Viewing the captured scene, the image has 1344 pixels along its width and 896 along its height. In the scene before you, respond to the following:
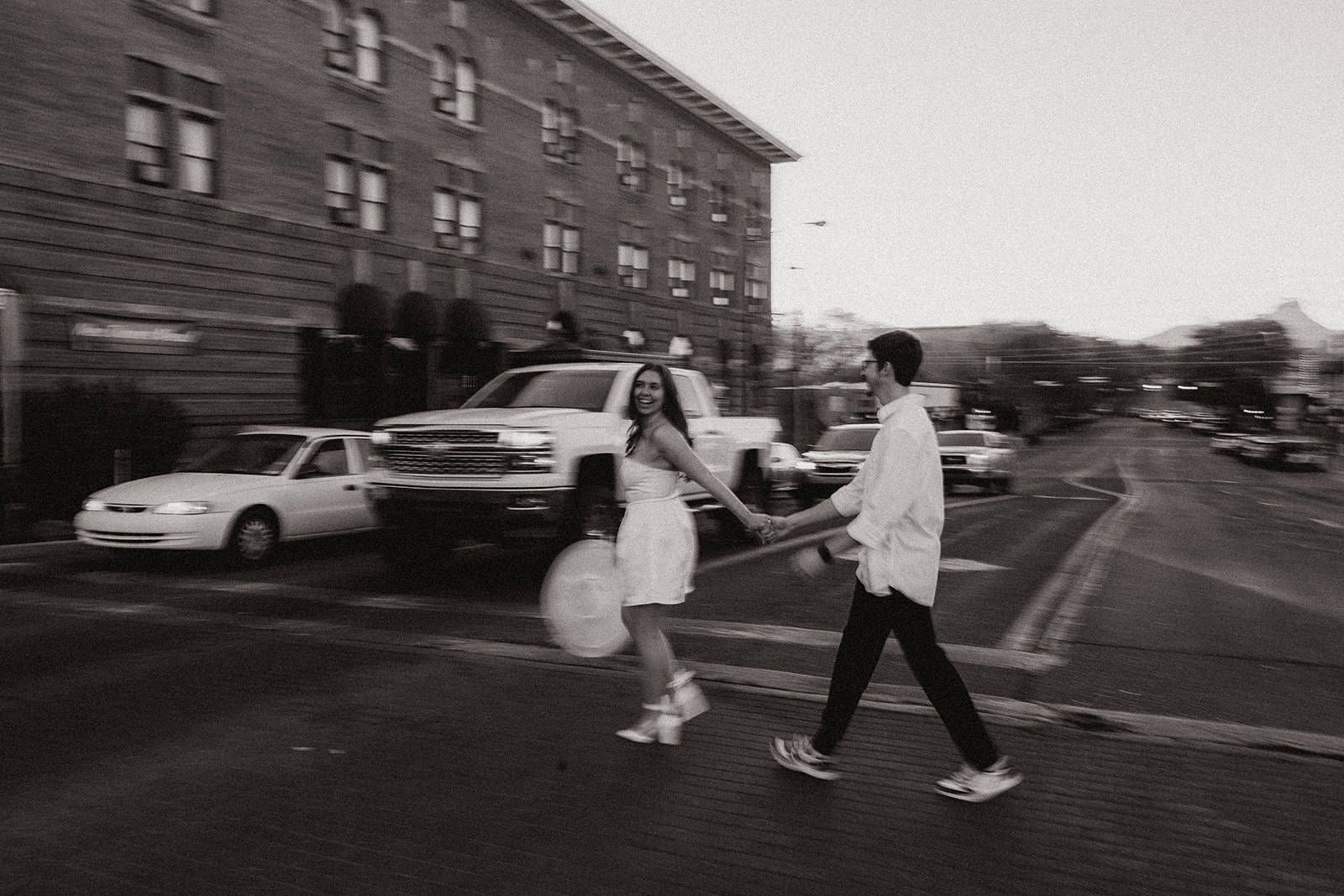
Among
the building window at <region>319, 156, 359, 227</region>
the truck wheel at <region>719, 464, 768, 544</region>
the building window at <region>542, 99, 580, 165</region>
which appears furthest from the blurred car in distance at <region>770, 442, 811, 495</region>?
the building window at <region>542, 99, 580, 165</region>

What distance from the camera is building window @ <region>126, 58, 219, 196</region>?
19781 mm

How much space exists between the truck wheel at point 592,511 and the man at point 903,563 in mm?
5492

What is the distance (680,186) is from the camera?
134 ft

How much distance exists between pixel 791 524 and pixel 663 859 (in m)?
1.62

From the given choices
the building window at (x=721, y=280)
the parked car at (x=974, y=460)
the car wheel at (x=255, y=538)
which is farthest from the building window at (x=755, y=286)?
the car wheel at (x=255, y=538)

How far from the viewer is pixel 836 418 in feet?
163

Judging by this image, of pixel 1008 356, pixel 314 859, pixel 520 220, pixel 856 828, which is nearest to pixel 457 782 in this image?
pixel 314 859

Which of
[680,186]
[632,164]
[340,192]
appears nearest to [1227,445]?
[680,186]

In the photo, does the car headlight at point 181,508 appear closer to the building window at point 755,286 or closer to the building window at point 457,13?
the building window at point 457,13

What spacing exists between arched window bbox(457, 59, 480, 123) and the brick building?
0.07 m

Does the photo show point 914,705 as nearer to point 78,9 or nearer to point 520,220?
point 78,9

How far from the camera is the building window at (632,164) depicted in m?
36.7

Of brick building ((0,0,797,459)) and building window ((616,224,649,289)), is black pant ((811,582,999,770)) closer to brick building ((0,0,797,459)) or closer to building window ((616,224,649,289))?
brick building ((0,0,797,459))

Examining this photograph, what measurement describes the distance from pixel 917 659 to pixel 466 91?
27.2 meters
